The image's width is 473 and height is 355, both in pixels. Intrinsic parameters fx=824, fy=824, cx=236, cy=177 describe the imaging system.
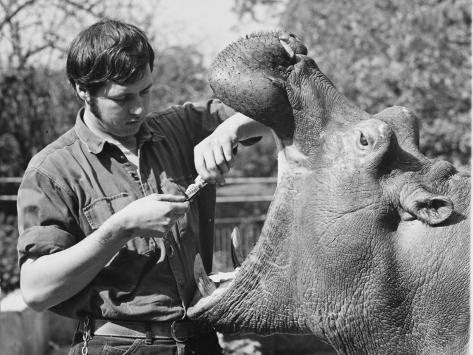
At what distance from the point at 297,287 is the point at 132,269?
28.0 inches

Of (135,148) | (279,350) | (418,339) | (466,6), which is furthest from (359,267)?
(466,6)

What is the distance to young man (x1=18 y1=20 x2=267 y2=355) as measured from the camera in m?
2.44

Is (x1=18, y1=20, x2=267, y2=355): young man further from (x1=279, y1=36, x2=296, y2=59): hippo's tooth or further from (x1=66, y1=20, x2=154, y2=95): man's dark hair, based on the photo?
(x1=279, y1=36, x2=296, y2=59): hippo's tooth

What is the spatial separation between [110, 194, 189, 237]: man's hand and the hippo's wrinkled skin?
0.27m

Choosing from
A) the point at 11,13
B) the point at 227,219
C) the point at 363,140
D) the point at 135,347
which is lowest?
the point at 227,219

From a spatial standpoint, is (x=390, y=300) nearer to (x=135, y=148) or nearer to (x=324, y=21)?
(x=135, y=148)

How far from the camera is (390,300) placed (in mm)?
1932

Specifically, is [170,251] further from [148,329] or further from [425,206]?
[425,206]

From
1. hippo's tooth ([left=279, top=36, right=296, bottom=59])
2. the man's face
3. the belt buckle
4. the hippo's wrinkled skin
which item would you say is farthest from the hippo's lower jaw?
the man's face

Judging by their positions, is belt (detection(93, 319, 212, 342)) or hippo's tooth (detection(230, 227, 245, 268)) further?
belt (detection(93, 319, 212, 342))

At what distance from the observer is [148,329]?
8.55 ft

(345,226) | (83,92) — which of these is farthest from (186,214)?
(345,226)

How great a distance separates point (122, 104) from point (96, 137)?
0.16 meters

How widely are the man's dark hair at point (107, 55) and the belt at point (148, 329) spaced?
757 millimetres
